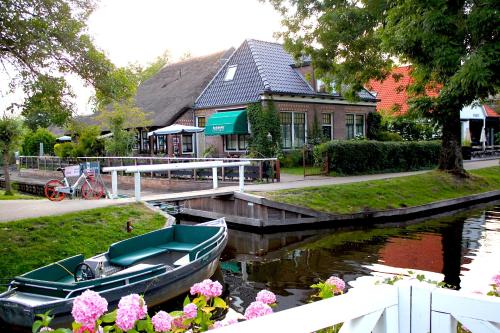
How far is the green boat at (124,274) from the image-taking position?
250 inches

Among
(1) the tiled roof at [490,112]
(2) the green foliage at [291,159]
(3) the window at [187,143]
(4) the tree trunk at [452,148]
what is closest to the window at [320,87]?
(2) the green foliage at [291,159]

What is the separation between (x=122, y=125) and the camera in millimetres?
26578

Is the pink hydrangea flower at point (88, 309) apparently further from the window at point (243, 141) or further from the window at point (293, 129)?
the window at point (243, 141)

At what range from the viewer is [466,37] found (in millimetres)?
13523

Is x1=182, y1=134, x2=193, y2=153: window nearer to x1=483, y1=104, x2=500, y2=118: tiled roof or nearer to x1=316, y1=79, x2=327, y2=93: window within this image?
x1=316, y1=79, x2=327, y2=93: window

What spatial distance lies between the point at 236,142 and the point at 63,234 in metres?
15.8

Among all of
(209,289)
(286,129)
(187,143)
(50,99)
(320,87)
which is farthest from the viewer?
(187,143)

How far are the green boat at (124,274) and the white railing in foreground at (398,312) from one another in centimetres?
469

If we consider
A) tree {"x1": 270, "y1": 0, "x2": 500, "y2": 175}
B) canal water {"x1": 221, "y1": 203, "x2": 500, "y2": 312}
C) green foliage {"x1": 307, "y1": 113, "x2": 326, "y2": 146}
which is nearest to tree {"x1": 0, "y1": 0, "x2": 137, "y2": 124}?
canal water {"x1": 221, "y1": 203, "x2": 500, "y2": 312}

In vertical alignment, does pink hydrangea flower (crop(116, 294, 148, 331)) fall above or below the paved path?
above

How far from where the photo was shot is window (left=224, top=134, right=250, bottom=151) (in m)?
24.7

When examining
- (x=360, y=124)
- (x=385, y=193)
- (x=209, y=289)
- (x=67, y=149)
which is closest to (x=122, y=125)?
(x=67, y=149)

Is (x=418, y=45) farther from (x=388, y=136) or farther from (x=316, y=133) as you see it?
(x=388, y=136)

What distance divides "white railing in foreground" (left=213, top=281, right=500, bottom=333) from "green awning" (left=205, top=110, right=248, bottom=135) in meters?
21.4
